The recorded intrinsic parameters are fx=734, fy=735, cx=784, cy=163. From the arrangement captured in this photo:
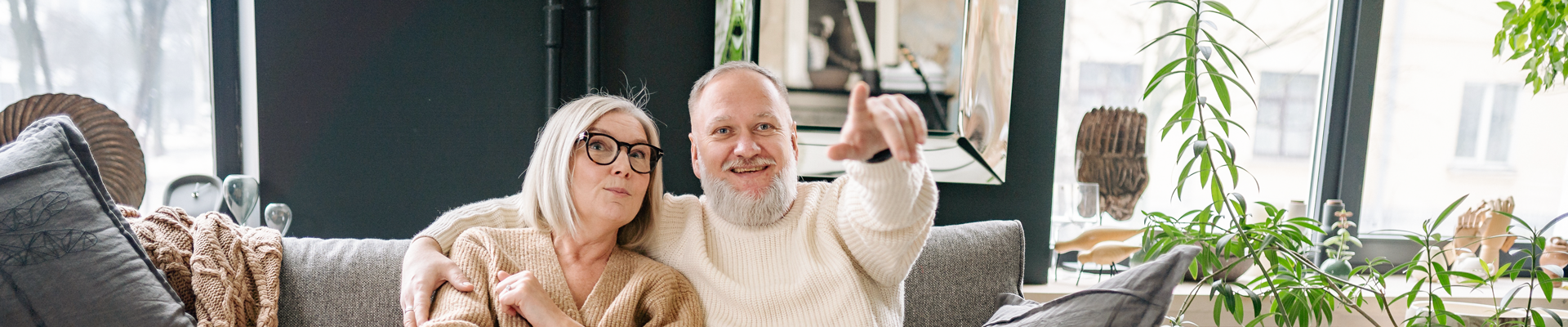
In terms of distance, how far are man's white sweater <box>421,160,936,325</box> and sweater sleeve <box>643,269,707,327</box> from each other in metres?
0.04

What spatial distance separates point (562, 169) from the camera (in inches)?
52.3

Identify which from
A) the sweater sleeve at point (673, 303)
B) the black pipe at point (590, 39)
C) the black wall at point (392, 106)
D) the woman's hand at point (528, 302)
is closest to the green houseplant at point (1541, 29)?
the sweater sleeve at point (673, 303)

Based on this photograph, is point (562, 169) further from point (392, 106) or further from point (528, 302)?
point (392, 106)

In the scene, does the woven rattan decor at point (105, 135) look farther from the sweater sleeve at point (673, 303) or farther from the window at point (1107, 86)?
the window at point (1107, 86)

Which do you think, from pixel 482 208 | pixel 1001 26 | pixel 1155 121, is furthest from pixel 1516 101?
pixel 482 208

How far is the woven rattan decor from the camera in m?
1.56

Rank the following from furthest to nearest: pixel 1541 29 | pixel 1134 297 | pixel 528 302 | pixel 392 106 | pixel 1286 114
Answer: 1. pixel 1286 114
2. pixel 392 106
3. pixel 1541 29
4. pixel 528 302
5. pixel 1134 297

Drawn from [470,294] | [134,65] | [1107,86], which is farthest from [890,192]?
[134,65]

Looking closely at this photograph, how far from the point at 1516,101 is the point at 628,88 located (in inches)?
119

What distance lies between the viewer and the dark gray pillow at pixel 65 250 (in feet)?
3.54

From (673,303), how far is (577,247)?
0.22 metres

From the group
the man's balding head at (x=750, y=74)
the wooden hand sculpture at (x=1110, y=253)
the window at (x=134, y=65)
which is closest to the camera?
the man's balding head at (x=750, y=74)

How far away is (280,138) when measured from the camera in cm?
202

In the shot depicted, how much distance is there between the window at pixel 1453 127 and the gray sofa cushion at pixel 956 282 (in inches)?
69.5
